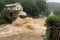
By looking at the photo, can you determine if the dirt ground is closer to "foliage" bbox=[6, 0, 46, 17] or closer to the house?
the house

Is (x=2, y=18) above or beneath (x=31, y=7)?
beneath

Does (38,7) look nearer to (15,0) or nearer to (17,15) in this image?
(15,0)

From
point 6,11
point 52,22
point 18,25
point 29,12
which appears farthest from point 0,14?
point 52,22

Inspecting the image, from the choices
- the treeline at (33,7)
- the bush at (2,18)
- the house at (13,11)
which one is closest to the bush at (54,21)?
the bush at (2,18)

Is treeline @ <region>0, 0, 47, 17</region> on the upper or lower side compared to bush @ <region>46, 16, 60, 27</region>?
lower

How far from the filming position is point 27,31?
25.0 meters

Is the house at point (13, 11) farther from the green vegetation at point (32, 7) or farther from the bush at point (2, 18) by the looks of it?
the green vegetation at point (32, 7)

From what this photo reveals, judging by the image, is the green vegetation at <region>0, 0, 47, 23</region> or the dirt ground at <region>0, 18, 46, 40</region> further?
the green vegetation at <region>0, 0, 47, 23</region>

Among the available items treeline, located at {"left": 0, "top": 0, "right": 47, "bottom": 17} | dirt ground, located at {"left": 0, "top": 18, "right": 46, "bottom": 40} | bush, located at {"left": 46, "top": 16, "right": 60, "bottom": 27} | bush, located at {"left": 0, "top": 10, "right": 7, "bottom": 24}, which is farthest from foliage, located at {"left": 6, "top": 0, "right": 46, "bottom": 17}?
bush, located at {"left": 46, "top": 16, "right": 60, "bottom": 27}

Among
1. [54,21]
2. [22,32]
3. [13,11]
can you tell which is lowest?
[22,32]

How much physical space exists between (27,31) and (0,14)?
11530mm

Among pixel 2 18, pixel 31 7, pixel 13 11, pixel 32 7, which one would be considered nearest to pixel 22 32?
pixel 2 18

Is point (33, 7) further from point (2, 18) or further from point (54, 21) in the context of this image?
point (54, 21)

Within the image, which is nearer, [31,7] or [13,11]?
[13,11]
